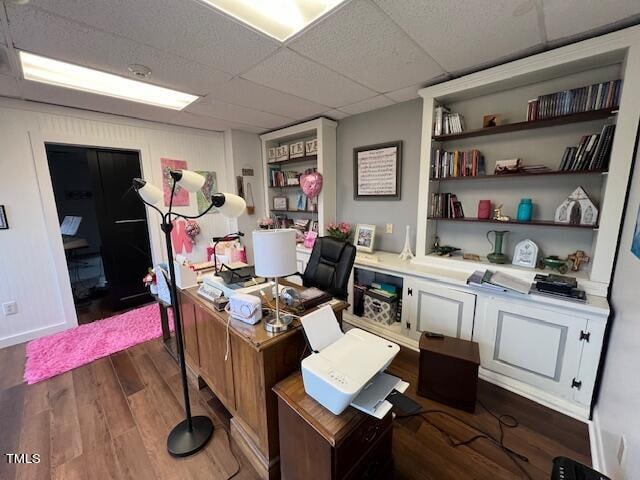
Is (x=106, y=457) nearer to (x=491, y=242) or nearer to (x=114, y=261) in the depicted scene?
(x=114, y=261)

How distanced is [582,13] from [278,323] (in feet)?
7.31

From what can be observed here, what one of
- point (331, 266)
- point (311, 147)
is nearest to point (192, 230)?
point (311, 147)

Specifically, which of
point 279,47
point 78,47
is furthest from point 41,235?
point 279,47

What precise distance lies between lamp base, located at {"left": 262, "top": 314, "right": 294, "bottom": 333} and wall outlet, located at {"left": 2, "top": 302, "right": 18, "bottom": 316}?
296 centimetres

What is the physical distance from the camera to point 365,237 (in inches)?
121

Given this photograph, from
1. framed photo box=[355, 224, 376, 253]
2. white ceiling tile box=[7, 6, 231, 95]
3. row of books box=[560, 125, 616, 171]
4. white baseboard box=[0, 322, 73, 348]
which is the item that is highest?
white ceiling tile box=[7, 6, 231, 95]

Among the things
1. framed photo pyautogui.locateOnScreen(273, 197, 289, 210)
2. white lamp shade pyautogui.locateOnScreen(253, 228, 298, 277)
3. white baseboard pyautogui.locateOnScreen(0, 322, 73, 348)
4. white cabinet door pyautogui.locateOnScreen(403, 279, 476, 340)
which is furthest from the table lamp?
white baseboard pyautogui.locateOnScreen(0, 322, 73, 348)

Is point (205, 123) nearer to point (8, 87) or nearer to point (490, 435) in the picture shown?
point (8, 87)

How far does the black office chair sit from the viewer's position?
2.19 m

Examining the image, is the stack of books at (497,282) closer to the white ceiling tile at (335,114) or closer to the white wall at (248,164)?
the white ceiling tile at (335,114)

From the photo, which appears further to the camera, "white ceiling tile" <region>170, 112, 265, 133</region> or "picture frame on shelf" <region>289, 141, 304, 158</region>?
"picture frame on shelf" <region>289, 141, 304, 158</region>

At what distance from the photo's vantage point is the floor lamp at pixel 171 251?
4.48 ft

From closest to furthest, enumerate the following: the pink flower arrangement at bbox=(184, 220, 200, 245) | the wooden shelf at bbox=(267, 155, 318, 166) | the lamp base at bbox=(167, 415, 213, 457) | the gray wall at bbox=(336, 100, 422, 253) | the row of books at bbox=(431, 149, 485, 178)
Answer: the lamp base at bbox=(167, 415, 213, 457) → the row of books at bbox=(431, 149, 485, 178) → the gray wall at bbox=(336, 100, 422, 253) → the wooden shelf at bbox=(267, 155, 318, 166) → the pink flower arrangement at bbox=(184, 220, 200, 245)

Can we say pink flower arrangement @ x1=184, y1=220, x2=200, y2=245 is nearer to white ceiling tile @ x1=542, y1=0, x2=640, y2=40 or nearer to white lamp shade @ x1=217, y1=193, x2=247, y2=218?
white lamp shade @ x1=217, y1=193, x2=247, y2=218
